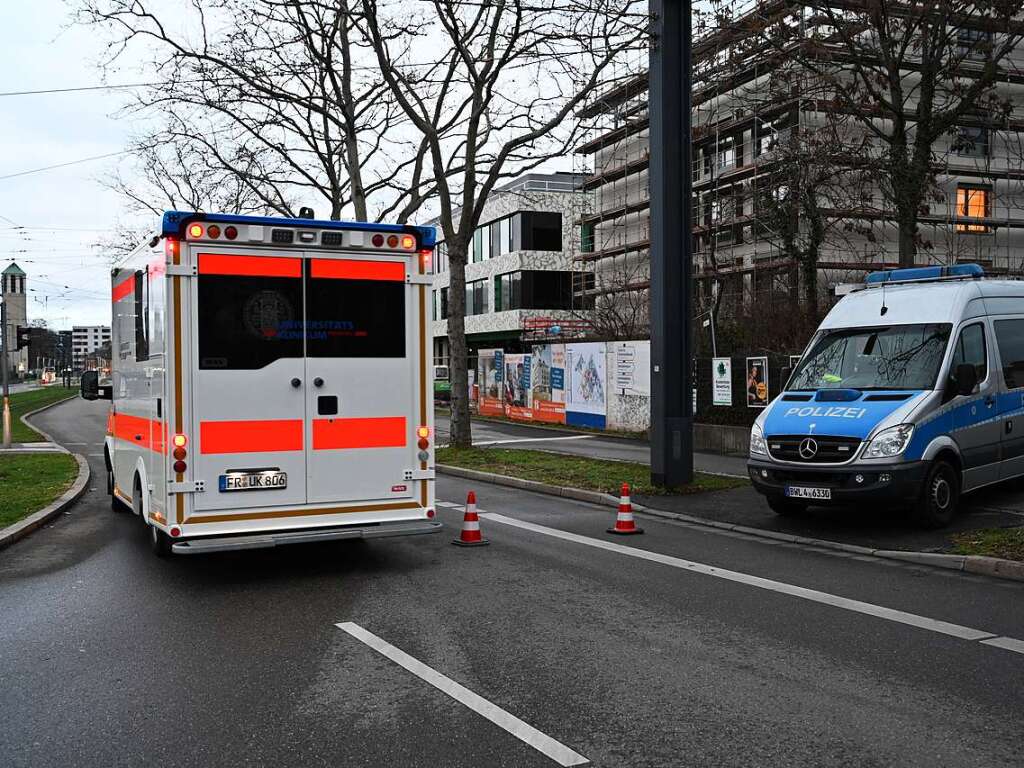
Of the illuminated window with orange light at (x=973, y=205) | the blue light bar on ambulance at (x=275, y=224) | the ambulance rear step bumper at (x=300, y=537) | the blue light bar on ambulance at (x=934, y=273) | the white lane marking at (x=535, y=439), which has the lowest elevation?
the white lane marking at (x=535, y=439)

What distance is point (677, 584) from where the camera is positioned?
8.05 metres

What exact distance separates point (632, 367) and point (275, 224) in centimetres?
1827

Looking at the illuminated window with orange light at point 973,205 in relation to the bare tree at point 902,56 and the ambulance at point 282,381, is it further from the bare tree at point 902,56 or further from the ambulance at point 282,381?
the ambulance at point 282,381

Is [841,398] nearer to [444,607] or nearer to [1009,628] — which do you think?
[1009,628]

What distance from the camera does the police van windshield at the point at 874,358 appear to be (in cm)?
1072

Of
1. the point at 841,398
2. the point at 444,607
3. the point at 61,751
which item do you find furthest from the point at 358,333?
the point at 841,398

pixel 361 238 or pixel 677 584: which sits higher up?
pixel 361 238

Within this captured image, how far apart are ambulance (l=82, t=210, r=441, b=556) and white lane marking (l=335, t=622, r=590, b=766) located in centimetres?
202

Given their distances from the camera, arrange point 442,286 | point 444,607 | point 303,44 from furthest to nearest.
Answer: point 442,286 → point 303,44 → point 444,607

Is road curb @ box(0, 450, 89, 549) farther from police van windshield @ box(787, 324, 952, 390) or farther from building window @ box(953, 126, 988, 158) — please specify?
building window @ box(953, 126, 988, 158)

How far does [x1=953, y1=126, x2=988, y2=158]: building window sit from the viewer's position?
2761cm

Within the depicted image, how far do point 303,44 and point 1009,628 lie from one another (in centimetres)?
2070

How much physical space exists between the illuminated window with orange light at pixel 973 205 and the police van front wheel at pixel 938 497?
3278 centimetres

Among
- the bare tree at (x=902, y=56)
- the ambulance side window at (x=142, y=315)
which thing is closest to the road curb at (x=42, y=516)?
the ambulance side window at (x=142, y=315)
